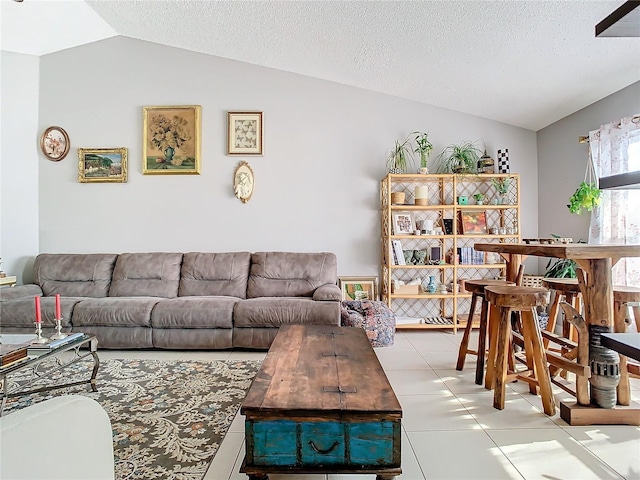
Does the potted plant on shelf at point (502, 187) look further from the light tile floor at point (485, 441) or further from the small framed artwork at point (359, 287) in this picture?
the light tile floor at point (485, 441)

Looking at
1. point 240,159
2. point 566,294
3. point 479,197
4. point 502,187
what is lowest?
point 566,294

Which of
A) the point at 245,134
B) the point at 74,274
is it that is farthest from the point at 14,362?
the point at 245,134

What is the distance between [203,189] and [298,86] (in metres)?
1.69

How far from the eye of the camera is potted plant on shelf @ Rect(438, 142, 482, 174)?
409 cm

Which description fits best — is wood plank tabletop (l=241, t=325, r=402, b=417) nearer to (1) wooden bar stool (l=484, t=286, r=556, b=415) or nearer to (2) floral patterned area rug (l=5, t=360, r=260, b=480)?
(2) floral patterned area rug (l=5, t=360, r=260, b=480)

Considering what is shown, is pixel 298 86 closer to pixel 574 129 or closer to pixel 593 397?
pixel 574 129

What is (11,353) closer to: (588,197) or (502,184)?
(588,197)

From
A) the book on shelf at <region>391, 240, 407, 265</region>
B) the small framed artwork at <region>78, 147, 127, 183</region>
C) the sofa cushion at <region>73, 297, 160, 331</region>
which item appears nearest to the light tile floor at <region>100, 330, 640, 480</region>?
the book on shelf at <region>391, 240, 407, 265</region>

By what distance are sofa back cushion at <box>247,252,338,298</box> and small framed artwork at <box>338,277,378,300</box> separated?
0.34m

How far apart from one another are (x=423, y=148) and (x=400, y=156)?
274mm

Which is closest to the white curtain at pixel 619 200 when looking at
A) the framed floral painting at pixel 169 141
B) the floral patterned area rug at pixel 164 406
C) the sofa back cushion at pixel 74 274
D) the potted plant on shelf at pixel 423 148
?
the potted plant on shelf at pixel 423 148

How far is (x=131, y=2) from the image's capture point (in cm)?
347

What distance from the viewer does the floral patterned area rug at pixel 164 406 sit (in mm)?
1710

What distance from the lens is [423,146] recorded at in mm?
4215
